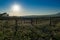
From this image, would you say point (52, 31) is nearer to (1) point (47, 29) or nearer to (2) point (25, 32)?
(1) point (47, 29)

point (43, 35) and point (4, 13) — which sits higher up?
point (4, 13)

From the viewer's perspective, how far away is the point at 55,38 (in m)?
7.44

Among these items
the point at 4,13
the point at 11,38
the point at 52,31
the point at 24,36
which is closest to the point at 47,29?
the point at 52,31

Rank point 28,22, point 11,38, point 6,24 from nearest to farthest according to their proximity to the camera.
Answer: point 11,38 → point 6,24 → point 28,22

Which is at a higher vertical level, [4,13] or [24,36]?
[4,13]

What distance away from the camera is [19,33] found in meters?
7.18

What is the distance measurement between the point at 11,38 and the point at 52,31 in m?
2.42

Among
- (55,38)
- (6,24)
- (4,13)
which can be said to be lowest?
(55,38)

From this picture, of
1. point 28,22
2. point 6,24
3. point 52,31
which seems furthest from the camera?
point 28,22

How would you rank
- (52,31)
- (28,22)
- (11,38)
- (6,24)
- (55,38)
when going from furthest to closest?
1. (28,22)
2. (6,24)
3. (52,31)
4. (55,38)
5. (11,38)

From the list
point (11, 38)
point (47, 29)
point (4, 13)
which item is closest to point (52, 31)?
point (47, 29)

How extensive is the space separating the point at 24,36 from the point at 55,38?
1.59m

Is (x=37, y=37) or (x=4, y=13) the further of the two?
(x=4, y=13)

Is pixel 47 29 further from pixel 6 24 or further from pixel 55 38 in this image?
pixel 6 24
